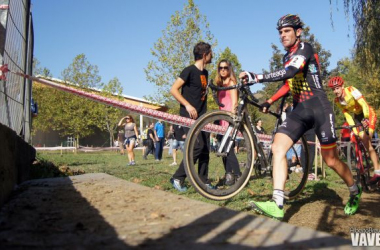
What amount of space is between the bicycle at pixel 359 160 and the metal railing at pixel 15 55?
529 cm

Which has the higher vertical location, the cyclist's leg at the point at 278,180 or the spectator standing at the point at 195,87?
the spectator standing at the point at 195,87

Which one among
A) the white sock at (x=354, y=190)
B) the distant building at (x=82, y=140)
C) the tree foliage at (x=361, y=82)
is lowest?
the white sock at (x=354, y=190)

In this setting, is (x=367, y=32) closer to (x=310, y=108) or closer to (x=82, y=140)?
(x=310, y=108)

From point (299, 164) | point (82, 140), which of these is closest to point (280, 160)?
point (299, 164)

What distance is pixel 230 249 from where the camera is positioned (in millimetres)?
1498

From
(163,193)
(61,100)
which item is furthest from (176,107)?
(163,193)

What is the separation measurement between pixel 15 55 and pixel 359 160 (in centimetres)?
570

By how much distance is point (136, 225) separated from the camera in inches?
74.4

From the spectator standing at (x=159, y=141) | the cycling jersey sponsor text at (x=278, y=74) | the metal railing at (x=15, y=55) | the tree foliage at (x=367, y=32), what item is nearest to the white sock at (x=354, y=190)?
the cycling jersey sponsor text at (x=278, y=74)

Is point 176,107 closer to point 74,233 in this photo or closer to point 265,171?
point 265,171

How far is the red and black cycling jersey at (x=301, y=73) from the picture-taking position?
384 centimetres

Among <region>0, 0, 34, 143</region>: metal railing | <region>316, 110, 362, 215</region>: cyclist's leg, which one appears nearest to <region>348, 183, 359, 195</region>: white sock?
<region>316, 110, 362, 215</region>: cyclist's leg

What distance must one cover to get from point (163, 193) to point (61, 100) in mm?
39403

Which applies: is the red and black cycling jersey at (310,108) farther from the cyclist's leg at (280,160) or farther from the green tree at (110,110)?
the green tree at (110,110)
